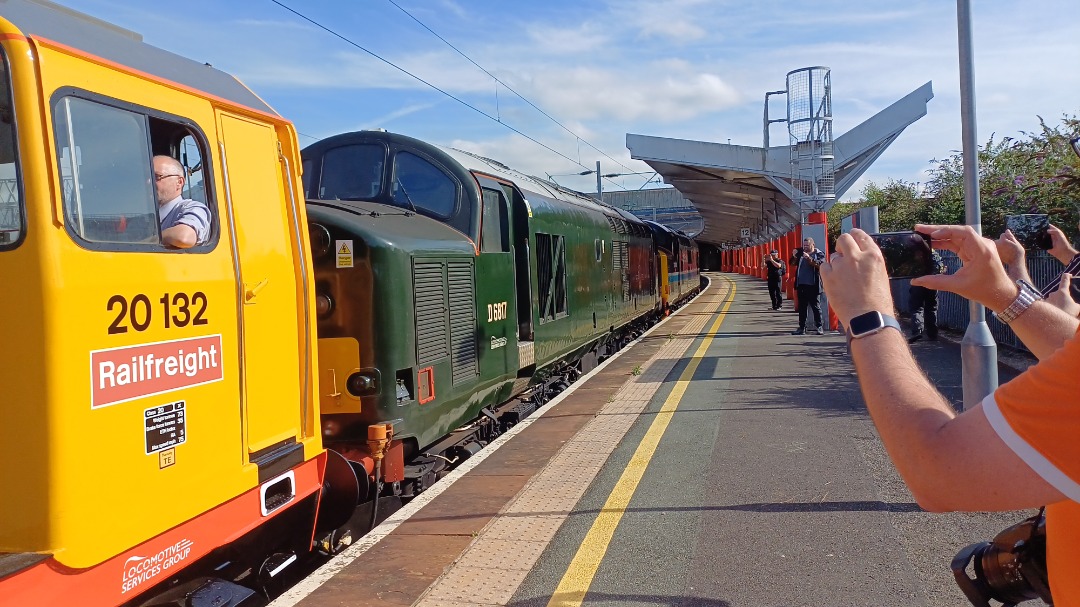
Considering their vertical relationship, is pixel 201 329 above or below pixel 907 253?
below

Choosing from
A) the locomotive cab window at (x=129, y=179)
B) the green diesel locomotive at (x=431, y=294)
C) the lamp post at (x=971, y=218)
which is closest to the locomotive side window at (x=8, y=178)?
the locomotive cab window at (x=129, y=179)

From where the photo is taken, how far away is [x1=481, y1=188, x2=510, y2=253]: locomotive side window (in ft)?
23.1

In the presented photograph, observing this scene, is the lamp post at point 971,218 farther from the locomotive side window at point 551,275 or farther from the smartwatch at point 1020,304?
the smartwatch at point 1020,304

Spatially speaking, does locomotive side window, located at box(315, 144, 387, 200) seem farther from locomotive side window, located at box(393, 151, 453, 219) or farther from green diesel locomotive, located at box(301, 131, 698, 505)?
locomotive side window, located at box(393, 151, 453, 219)

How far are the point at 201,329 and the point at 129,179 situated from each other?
66 centimetres

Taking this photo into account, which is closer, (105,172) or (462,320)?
(105,172)

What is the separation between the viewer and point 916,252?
2.67m

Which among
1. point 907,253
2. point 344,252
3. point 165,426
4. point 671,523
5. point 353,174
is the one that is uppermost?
→ point 353,174

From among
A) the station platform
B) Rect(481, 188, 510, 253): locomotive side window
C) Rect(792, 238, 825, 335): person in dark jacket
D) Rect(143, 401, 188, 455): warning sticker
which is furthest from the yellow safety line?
Rect(792, 238, 825, 335): person in dark jacket

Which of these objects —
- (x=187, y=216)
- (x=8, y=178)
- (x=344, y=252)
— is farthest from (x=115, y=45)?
(x=344, y=252)

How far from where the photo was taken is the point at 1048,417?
1.30 meters

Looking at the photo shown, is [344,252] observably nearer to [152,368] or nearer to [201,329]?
[201,329]

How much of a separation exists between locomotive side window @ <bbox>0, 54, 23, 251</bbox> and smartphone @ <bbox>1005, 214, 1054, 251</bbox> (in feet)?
11.4

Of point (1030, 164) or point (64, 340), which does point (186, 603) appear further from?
point (1030, 164)
